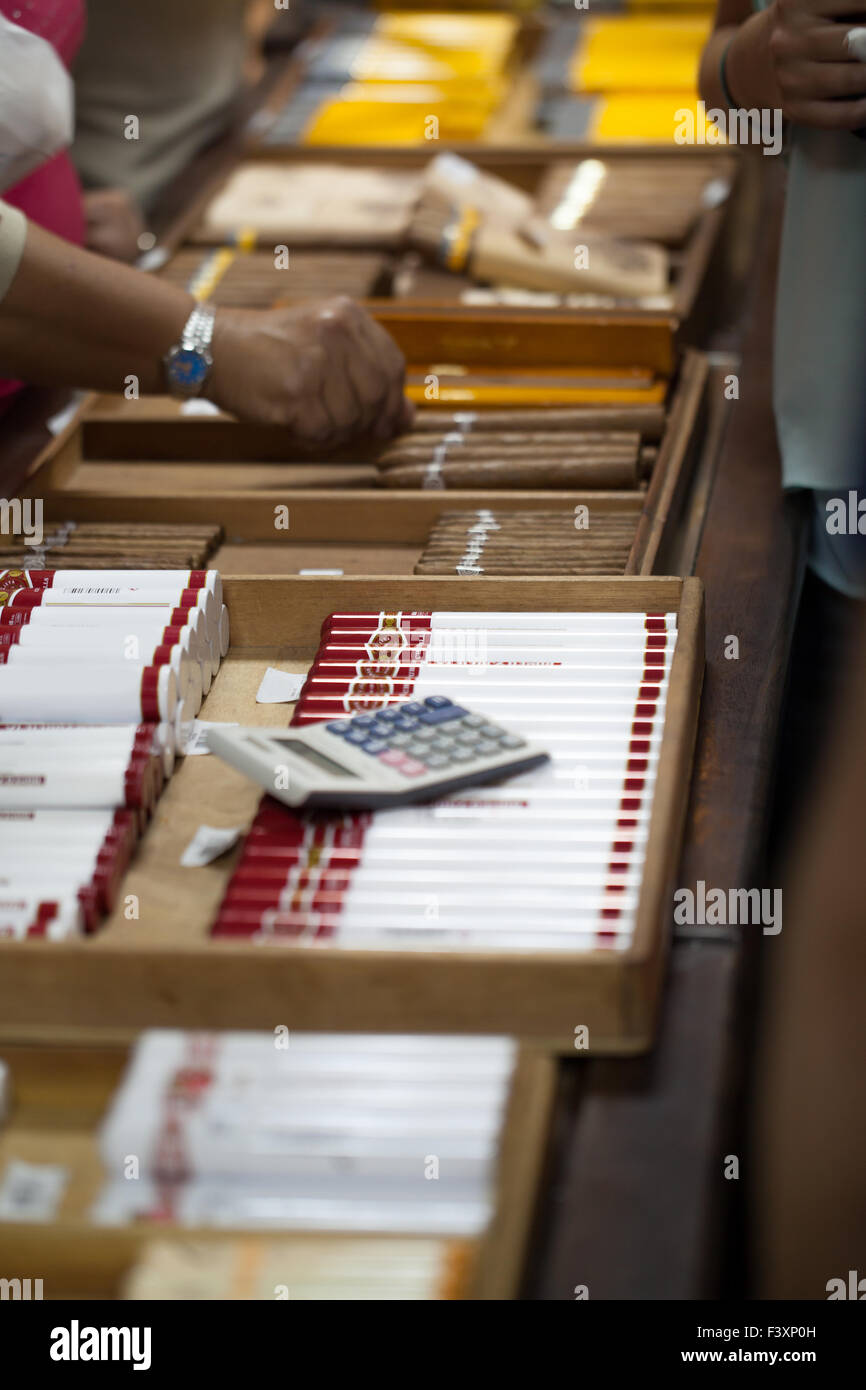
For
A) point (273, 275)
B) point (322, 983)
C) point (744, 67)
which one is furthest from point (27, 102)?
point (322, 983)

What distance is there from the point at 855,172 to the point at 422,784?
124 centimetres

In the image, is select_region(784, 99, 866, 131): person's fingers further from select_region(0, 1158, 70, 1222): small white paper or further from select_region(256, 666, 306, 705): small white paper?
select_region(0, 1158, 70, 1222): small white paper

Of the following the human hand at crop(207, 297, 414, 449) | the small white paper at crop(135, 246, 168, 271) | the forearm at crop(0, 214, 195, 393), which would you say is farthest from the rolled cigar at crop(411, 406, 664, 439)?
the small white paper at crop(135, 246, 168, 271)

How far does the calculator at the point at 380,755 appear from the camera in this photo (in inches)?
61.0

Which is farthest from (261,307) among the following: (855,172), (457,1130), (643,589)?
(457,1130)

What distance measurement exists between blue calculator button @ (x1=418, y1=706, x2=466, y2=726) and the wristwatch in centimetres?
97

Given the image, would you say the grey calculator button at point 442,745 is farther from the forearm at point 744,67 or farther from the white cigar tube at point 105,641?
the forearm at point 744,67

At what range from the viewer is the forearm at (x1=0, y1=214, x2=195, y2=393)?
2.29 metres

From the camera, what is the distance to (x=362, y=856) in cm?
151

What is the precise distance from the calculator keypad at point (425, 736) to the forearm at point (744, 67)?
1111 mm

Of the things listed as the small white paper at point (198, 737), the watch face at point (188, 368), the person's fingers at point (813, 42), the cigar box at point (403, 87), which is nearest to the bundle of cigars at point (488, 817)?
the small white paper at point (198, 737)

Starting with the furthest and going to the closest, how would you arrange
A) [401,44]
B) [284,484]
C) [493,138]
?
[401,44]
[493,138]
[284,484]
